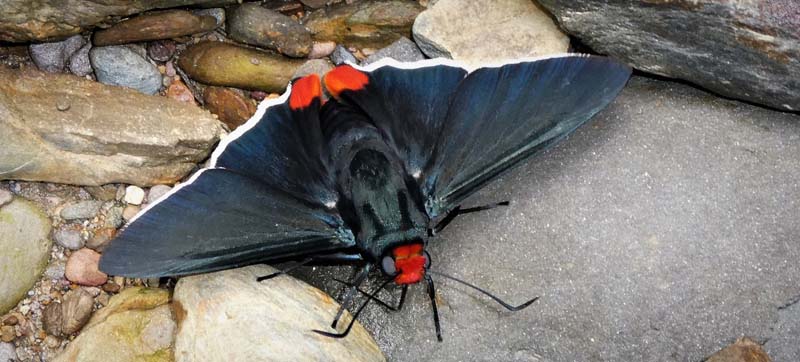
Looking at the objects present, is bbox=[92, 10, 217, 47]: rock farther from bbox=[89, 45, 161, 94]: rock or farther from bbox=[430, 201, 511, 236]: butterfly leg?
bbox=[430, 201, 511, 236]: butterfly leg

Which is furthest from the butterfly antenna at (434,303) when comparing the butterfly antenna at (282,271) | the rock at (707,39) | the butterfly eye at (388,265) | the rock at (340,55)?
the rock at (707,39)

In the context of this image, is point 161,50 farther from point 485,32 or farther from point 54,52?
point 485,32

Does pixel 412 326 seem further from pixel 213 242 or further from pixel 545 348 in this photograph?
pixel 213 242

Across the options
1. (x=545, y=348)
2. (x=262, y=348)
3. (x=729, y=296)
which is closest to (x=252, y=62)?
(x=262, y=348)

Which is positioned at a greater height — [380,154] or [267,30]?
[267,30]

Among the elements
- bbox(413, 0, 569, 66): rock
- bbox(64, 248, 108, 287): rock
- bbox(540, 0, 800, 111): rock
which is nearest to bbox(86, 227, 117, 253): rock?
bbox(64, 248, 108, 287): rock

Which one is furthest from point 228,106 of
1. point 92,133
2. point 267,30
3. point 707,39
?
point 707,39
